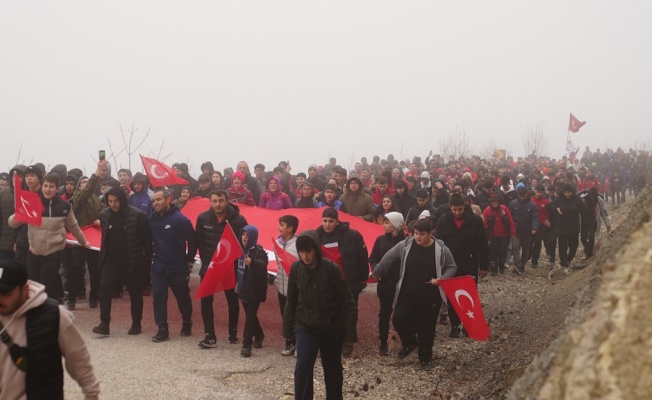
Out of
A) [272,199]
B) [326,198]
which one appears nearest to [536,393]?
[326,198]

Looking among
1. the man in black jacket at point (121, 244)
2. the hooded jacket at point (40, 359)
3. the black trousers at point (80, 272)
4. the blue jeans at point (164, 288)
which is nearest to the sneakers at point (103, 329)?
the man in black jacket at point (121, 244)

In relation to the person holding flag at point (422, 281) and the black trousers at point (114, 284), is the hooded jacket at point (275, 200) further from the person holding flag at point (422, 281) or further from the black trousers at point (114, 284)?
the person holding flag at point (422, 281)

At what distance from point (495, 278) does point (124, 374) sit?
9145 millimetres

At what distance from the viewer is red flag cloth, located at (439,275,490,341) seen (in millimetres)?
7941

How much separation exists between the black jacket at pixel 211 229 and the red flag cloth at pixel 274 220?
51.9 inches

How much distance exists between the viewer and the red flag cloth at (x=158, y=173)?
43.0 ft

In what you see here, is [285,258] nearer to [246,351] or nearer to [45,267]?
[246,351]

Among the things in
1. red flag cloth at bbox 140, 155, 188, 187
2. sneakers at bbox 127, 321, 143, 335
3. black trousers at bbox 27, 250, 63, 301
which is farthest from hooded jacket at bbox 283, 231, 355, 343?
red flag cloth at bbox 140, 155, 188, 187

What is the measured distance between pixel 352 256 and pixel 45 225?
172 inches

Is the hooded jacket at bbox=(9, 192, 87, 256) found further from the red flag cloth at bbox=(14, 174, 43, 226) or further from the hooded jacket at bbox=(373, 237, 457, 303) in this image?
the hooded jacket at bbox=(373, 237, 457, 303)

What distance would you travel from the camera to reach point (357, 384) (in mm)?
7469

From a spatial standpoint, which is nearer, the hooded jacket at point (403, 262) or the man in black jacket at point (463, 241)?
the hooded jacket at point (403, 262)

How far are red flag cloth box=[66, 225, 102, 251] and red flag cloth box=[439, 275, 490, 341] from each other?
5.92m

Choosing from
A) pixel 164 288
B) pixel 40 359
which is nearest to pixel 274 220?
pixel 164 288
